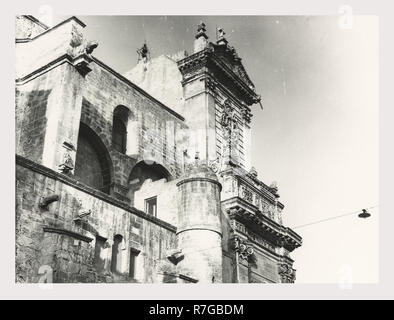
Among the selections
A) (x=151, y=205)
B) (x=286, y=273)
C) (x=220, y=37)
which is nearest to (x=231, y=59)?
(x=220, y=37)

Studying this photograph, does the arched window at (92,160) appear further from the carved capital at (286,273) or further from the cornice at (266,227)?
the carved capital at (286,273)

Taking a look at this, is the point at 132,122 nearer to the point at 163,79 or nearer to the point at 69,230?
the point at 163,79

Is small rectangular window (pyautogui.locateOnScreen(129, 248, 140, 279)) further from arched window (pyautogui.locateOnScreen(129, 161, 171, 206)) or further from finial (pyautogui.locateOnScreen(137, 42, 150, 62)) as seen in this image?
finial (pyautogui.locateOnScreen(137, 42, 150, 62))

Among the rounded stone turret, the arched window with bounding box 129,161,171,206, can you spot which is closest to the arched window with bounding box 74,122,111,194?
the arched window with bounding box 129,161,171,206

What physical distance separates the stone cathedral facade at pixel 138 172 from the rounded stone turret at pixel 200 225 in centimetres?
3

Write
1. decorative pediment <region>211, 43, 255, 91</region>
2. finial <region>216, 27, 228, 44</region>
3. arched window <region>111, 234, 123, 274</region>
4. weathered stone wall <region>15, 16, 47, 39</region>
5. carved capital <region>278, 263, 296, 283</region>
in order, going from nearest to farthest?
1. arched window <region>111, 234, 123, 274</region>
2. weathered stone wall <region>15, 16, 47, 39</region>
3. carved capital <region>278, 263, 296, 283</region>
4. finial <region>216, 27, 228, 44</region>
5. decorative pediment <region>211, 43, 255, 91</region>

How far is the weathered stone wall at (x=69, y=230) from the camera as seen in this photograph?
1353 centimetres

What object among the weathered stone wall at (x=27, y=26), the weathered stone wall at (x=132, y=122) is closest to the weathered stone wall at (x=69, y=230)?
the weathered stone wall at (x=132, y=122)

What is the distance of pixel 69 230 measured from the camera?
14.2 metres

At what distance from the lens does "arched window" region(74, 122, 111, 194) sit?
20031 millimetres

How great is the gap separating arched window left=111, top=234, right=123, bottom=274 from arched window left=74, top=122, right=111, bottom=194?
151 inches
